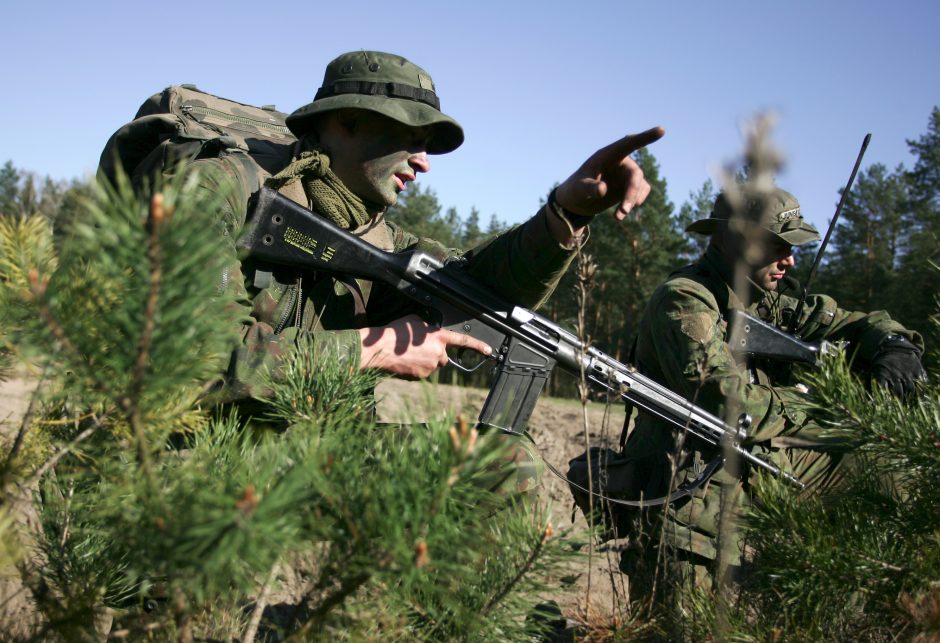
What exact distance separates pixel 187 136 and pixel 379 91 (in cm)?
88

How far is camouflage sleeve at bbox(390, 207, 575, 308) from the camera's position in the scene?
11.1 ft

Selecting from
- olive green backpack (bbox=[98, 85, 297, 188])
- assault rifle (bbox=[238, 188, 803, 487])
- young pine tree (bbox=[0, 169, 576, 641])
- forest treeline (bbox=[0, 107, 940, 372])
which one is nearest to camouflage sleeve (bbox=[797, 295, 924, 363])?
assault rifle (bbox=[238, 188, 803, 487])

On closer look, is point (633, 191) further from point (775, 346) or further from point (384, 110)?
point (775, 346)

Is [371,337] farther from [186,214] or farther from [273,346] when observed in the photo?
[186,214]

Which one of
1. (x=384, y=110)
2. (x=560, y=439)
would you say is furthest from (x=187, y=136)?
(x=560, y=439)

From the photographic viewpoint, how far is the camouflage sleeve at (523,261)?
3.37 meters

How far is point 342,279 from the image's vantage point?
3520mm

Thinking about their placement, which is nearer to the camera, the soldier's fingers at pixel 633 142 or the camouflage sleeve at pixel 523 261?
the soldier's fingers at pixel 633 142

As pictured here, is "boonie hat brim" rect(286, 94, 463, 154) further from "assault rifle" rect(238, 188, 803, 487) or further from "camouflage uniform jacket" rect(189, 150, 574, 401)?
"assault rifle" rect(238, 188, 803, 487)

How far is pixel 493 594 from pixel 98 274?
0.80 meters

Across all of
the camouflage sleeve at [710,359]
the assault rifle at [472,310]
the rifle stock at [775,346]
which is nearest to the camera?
the assault rifle at [472,310]

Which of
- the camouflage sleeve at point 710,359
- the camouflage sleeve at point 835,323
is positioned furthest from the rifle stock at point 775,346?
the camouflage sleeve at point 835,323

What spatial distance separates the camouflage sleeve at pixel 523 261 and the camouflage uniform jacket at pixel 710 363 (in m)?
0.91

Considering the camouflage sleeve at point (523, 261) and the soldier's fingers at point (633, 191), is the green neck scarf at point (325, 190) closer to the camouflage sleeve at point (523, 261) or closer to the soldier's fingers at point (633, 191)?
the camouflage sleeve at point (523, 261)
